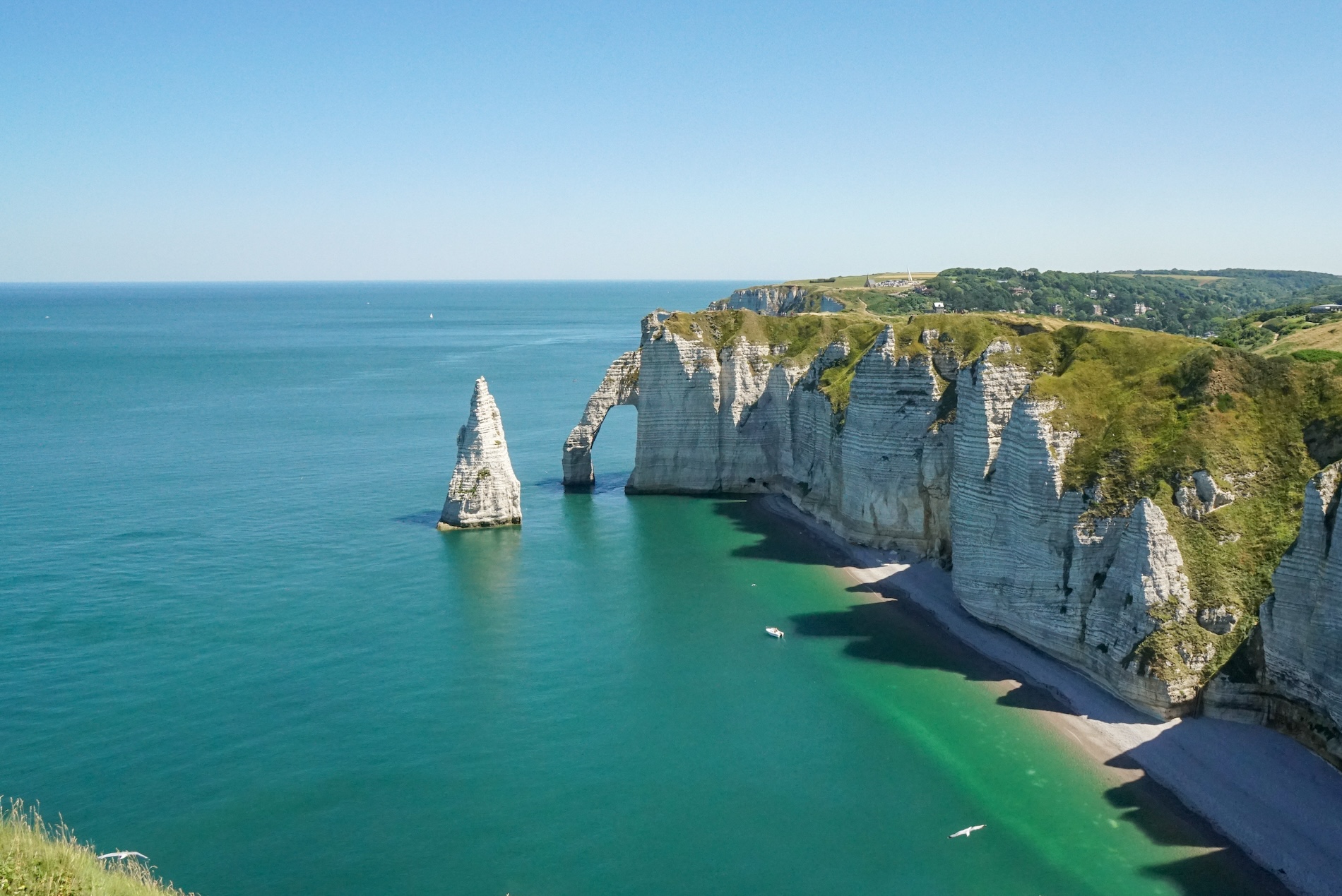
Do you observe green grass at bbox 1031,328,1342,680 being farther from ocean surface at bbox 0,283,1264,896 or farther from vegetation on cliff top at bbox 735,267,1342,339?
vegetation on cliff top at bbox 735,267,1342,339

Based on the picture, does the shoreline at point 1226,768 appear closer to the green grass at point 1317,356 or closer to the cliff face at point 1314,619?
the cliff face at point 1314,619

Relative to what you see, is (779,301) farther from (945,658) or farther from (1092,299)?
(945,658)

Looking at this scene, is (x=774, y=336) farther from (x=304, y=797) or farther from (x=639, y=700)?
(x=304, y=797)

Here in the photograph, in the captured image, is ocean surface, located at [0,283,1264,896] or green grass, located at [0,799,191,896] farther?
ocean surface, located at [0,283,1264,896]

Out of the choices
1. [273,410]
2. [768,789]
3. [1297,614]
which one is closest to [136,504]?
[273,410]

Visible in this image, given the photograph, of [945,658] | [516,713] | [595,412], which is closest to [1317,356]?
[945,658]

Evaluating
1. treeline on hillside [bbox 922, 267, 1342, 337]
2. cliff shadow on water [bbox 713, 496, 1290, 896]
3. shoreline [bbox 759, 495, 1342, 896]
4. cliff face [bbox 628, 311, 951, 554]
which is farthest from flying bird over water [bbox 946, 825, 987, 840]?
treeline on hillside [bbox 922, 267, 1342, 337]

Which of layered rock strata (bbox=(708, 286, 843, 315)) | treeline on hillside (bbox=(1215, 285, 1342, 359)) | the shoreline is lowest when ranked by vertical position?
the shoreline
